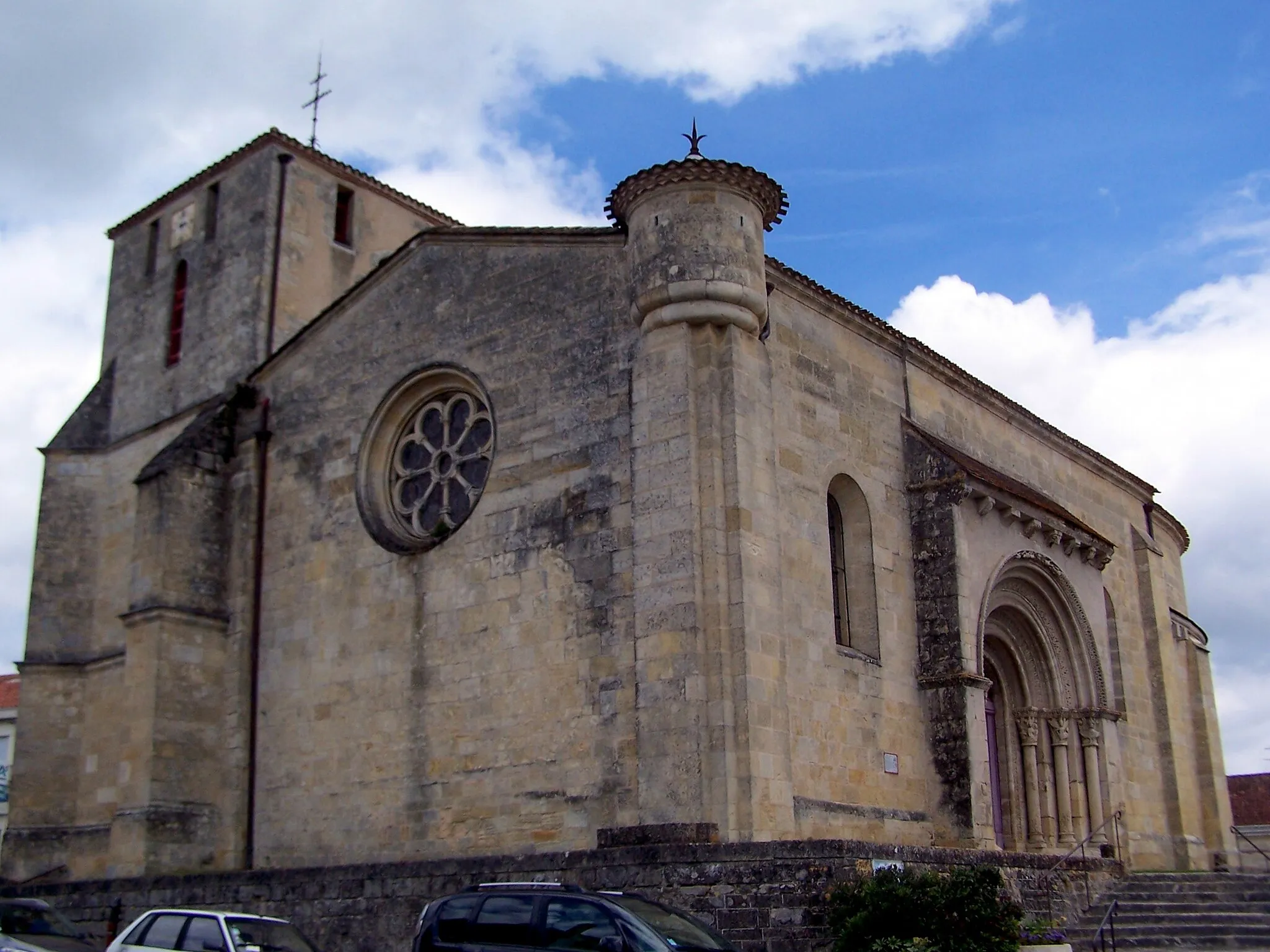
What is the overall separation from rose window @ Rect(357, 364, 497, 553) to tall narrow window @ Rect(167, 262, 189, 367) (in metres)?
6.22

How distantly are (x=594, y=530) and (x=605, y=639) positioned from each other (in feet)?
4.23

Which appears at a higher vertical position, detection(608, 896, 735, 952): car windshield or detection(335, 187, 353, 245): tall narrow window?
detection(335, 187, 353, 245): tall narrow window

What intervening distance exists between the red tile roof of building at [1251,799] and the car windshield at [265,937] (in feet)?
128

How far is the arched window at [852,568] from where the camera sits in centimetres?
1756

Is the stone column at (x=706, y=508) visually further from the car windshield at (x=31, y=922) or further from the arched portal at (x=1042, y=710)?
the arched portal at (x=1042, y=710)

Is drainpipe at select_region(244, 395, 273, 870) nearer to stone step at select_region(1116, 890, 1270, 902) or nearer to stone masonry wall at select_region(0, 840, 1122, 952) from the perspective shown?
stone masonry wall at select_region(0, 840, 1122, 952)

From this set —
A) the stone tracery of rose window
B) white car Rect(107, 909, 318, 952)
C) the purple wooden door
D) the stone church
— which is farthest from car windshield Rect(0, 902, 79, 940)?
the purple wooden door

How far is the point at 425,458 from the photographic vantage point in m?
19.0

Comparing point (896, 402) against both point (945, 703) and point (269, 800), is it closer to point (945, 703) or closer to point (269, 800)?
point (945, 703)

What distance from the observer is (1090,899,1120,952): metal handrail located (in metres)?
14.1

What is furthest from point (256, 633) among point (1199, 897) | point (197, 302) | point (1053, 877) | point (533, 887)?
point (1199, 897)

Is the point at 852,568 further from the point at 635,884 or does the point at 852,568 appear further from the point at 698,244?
the point at 635,884

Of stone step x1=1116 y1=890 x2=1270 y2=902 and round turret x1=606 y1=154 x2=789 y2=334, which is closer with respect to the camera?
round turret x1=606 y1=154 x2=789 y2=334

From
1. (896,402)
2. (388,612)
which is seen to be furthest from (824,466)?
(388,612)
